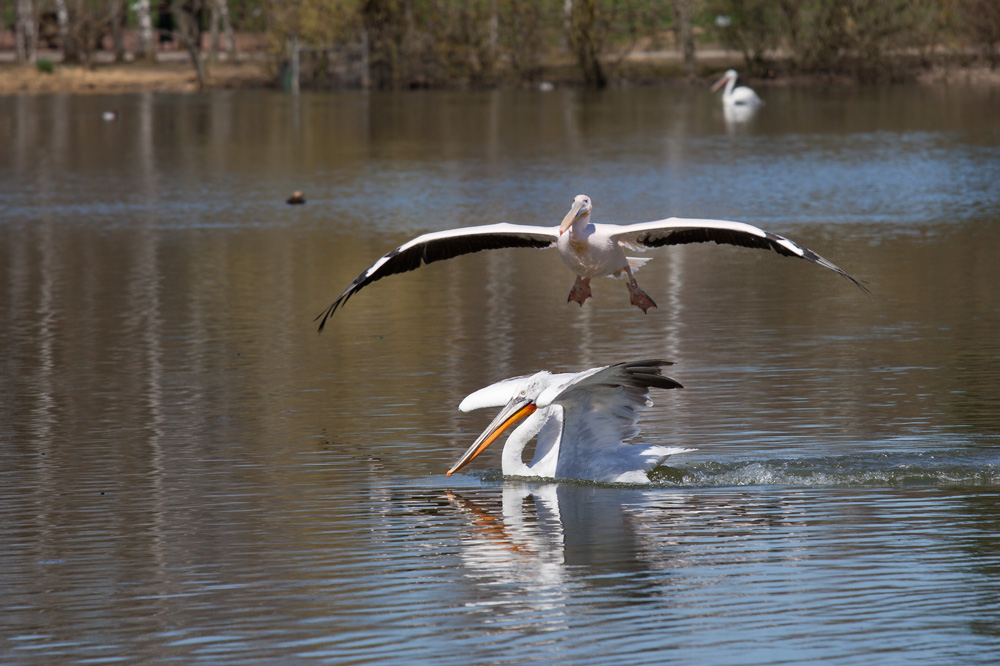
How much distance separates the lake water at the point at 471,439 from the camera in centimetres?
692

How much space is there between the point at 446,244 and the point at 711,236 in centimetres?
168

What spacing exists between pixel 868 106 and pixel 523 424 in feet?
129

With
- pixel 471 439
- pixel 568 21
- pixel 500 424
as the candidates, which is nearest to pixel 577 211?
pixel 471 439

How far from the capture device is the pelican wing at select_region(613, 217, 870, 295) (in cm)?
973

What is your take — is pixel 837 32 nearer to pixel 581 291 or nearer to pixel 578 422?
pixel 581 291

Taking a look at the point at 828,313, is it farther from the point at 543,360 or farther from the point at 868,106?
the point at 868,106

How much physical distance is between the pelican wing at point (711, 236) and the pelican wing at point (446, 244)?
53 cm

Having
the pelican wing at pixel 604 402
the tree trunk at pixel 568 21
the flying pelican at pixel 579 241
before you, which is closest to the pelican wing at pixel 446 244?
the flying pelican at pixel 579 241

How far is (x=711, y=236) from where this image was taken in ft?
34.8

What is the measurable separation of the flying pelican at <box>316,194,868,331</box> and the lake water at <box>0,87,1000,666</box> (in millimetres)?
955

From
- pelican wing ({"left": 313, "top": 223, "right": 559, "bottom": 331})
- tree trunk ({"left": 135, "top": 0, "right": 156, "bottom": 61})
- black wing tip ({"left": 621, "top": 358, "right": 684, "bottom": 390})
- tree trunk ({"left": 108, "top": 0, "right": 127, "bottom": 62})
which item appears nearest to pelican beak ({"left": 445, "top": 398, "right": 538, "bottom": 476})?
black wing tip ({"left": 621, "top": 358, "right": 684, "bottom": 390})

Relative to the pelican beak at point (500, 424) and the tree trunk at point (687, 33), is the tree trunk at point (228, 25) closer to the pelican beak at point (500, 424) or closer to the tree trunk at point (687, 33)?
the tree trunk at point (687, 33)

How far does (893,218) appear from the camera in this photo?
2219cm

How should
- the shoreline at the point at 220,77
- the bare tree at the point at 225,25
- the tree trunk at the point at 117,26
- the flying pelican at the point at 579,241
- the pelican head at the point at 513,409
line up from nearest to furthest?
1. the pelican head at the point at 513,409
2. the flying pelican at the point at 579,241
3. the shoreline at the point at 220,77
4. the bare tree at the point at 225,25
5. the tree trunk at the point at 117,26
